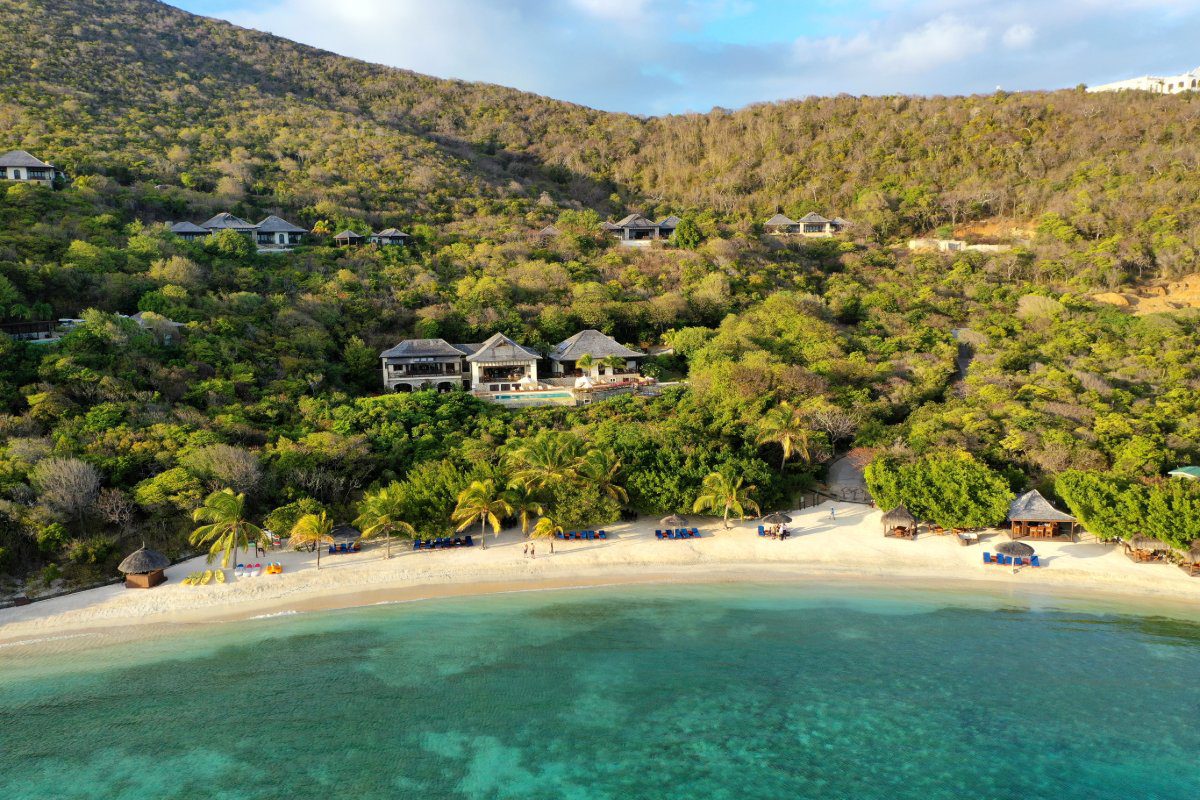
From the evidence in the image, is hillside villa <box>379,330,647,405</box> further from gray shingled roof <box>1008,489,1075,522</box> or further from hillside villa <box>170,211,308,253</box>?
hillside villa <box>170,211,308,253</box>

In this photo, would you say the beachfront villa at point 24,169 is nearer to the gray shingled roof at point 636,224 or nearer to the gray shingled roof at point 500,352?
the gray shingled roof at point 500,352

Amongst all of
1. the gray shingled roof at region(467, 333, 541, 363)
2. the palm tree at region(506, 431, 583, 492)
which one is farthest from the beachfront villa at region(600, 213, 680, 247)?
the palm tree at region(506, 431, 583, 492)

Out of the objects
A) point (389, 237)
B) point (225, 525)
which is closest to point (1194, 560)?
point (225, 525)

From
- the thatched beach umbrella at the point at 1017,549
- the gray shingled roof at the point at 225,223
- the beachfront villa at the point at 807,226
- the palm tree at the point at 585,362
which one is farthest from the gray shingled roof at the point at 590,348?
the beachfront villa at the point at 807,226

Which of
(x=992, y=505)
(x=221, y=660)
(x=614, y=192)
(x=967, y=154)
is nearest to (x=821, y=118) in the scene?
(x=967, y=154)

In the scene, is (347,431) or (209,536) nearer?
(209,536)

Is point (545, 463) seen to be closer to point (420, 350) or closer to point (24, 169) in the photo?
point (420, 350)

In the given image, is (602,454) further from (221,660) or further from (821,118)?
(821,118)
